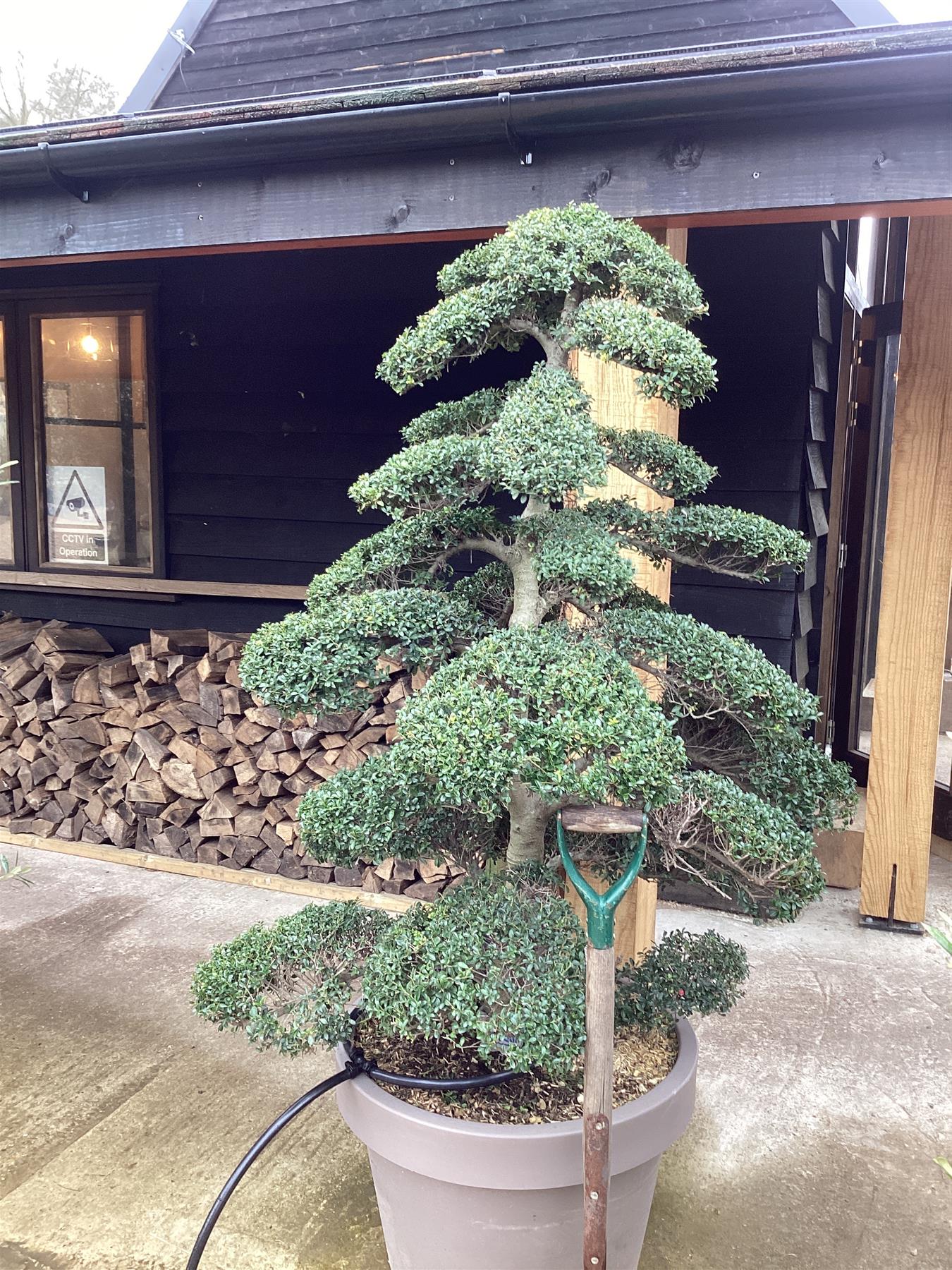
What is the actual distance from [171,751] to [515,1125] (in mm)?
2745

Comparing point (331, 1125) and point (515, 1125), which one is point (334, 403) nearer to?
point (331, 1125)

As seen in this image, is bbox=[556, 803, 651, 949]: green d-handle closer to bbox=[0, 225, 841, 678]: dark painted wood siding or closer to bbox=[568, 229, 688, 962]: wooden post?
bbox=[568, 229, 688, 962]: wooden post

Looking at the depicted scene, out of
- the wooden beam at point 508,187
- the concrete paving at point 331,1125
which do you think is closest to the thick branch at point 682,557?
the wooden beam at point 508,187

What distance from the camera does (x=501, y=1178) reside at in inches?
60.6

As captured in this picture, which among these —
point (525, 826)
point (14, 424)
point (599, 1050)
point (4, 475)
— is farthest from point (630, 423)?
point (4, 475)

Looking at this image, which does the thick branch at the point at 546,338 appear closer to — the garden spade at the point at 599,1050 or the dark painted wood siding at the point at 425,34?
the garden spade at the point at 599,1050

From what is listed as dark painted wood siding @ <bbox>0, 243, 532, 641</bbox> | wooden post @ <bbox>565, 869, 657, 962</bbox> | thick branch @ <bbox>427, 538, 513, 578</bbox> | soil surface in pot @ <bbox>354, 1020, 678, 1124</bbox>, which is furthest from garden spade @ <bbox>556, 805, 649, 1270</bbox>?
dark painted wood siding @ <bbox>0, 243, 532, 641</bbox>

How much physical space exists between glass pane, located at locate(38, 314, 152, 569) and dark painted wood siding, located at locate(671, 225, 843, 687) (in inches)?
96.2

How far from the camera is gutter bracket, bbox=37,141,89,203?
2336 millimetres

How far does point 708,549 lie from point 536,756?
2.13 ft

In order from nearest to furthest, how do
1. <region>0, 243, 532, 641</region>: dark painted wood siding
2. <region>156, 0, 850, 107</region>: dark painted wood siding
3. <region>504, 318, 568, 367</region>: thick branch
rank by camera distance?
<region>504, 318, 568, 367</region>: thick branch → <region>156, 0, 850, 107</region>: dark painted wood siding → <region>0, 243, 532, 641</region>: dark painted wood siding

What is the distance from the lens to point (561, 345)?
177cm

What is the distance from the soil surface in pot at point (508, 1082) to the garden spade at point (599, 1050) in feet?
0.56

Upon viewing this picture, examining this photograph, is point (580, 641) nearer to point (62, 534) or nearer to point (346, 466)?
point (346, 466)
